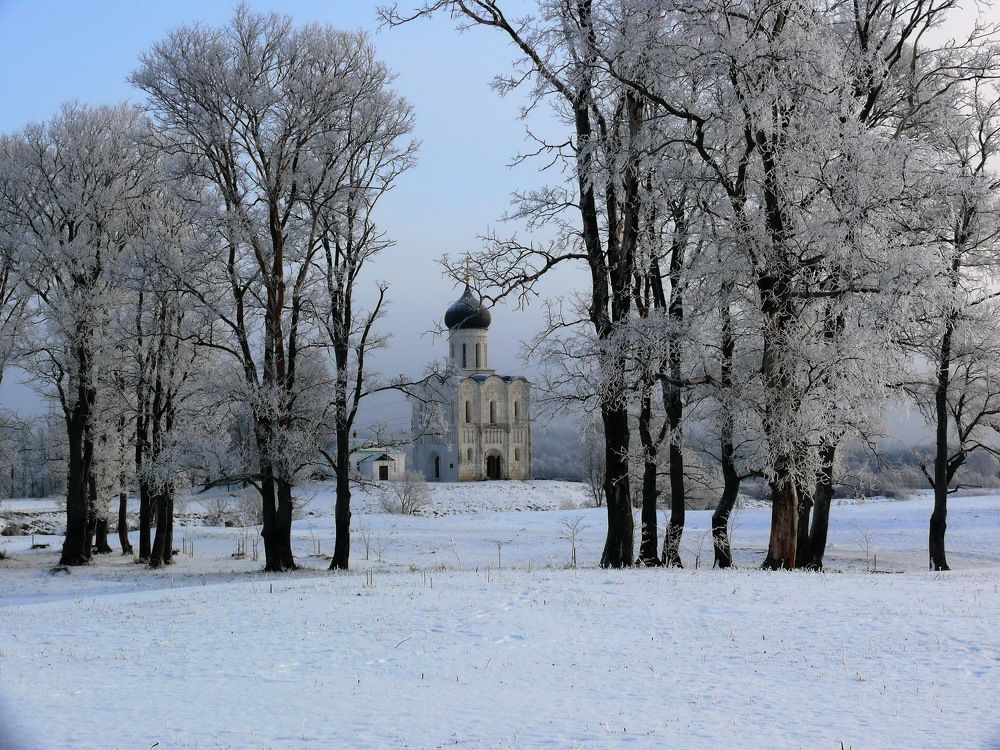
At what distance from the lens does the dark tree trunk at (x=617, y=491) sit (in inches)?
578

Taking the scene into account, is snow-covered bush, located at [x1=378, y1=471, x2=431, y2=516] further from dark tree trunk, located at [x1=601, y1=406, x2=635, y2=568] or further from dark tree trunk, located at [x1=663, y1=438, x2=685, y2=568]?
dark tree trunk, located at [x1=601, y1=406, x2=635, y2=568]

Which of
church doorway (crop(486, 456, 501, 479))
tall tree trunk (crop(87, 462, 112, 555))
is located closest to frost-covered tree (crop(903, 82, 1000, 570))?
tall tree trunk (crop(87, 462, 112, 555))

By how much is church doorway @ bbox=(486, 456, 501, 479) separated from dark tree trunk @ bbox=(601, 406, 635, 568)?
67.8 meters

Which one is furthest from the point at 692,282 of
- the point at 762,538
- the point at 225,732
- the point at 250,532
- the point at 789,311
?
the point at 250,532

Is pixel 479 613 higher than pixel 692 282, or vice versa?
pixel 692 282

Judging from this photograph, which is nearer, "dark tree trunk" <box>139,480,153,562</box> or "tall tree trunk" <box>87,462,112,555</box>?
"dark tree trunk" <box>139,480,153,562</box>

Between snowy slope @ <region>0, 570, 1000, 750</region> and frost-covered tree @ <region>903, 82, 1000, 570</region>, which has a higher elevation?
frost-covered tree @ <region>903, 82, 1000, 570</region>

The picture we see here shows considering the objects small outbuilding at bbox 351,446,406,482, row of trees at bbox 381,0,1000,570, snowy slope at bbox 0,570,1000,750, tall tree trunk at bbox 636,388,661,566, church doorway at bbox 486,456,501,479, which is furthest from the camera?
church doorway at bbox 486,456,501,479

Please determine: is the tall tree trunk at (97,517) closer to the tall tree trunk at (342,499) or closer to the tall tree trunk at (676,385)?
the tall tree trunk at (342,499)

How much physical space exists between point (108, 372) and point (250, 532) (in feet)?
40.9

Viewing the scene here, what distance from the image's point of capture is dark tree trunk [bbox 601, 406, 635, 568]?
48.1ft

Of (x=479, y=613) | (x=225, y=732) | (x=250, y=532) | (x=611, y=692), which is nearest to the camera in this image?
(x=225, y=732)

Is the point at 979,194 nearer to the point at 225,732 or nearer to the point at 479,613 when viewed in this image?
the point at 479,613

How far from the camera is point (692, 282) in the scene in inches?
489
